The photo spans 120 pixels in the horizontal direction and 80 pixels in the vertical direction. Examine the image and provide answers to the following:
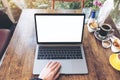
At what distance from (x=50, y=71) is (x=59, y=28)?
0.30 meters

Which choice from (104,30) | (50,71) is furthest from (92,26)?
(50,71)

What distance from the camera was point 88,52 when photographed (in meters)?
1.15

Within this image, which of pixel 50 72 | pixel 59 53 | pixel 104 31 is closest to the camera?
pixel 50 72

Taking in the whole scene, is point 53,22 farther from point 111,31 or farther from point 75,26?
point 111,31

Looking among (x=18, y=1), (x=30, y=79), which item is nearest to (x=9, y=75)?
(x=30, y=79)

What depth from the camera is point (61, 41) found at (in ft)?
3.84

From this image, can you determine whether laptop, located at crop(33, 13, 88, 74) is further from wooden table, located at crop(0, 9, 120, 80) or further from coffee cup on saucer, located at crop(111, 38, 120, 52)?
coffee cup on saucer, located at crop(111, 38, 120, 52)

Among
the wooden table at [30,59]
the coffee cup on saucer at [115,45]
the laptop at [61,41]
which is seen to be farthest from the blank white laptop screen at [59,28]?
the coffee cup on saucer at [115,45]

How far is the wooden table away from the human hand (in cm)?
4

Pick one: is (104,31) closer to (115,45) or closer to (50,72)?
(115,45)

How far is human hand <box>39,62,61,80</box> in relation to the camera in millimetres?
969

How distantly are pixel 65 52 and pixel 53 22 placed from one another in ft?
0.72

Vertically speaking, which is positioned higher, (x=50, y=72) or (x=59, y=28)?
(x=59, y=28)

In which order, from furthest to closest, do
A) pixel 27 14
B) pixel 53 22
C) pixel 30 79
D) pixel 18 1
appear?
pixel 18 1, pixel 27 14, pixel 53 22, pixel 30 79
